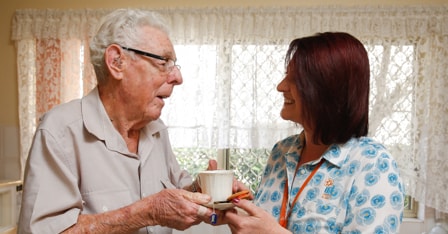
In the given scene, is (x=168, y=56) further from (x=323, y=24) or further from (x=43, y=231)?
(x=323, y=24)

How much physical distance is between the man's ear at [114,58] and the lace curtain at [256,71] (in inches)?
61.0

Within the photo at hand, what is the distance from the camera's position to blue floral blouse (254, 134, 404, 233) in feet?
3.31

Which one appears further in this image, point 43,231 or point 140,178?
point 140,178

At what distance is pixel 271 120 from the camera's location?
9.28 ft

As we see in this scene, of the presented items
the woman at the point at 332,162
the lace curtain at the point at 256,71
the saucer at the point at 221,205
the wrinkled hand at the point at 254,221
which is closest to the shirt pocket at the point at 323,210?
the woman at the point at 332,162

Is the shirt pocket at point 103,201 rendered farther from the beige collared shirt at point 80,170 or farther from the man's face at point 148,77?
the man's face at point 148,77

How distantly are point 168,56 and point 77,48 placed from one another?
1860 millimetres

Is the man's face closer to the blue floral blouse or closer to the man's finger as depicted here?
the man's finger

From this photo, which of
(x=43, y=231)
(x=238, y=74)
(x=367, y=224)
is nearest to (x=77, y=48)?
(x=238, y=74)

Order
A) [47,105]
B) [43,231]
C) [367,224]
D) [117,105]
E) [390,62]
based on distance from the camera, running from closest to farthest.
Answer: [367,224], [43,231], [117,105], [390,62], [47,105]

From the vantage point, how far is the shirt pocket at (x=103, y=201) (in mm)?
1247

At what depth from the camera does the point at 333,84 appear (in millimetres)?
1138

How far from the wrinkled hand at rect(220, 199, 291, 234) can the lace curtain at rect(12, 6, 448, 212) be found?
1.74 m

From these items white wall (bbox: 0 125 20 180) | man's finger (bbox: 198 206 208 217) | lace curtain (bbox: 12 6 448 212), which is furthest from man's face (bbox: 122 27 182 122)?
white wall (bbox: 0 125 20 180)
